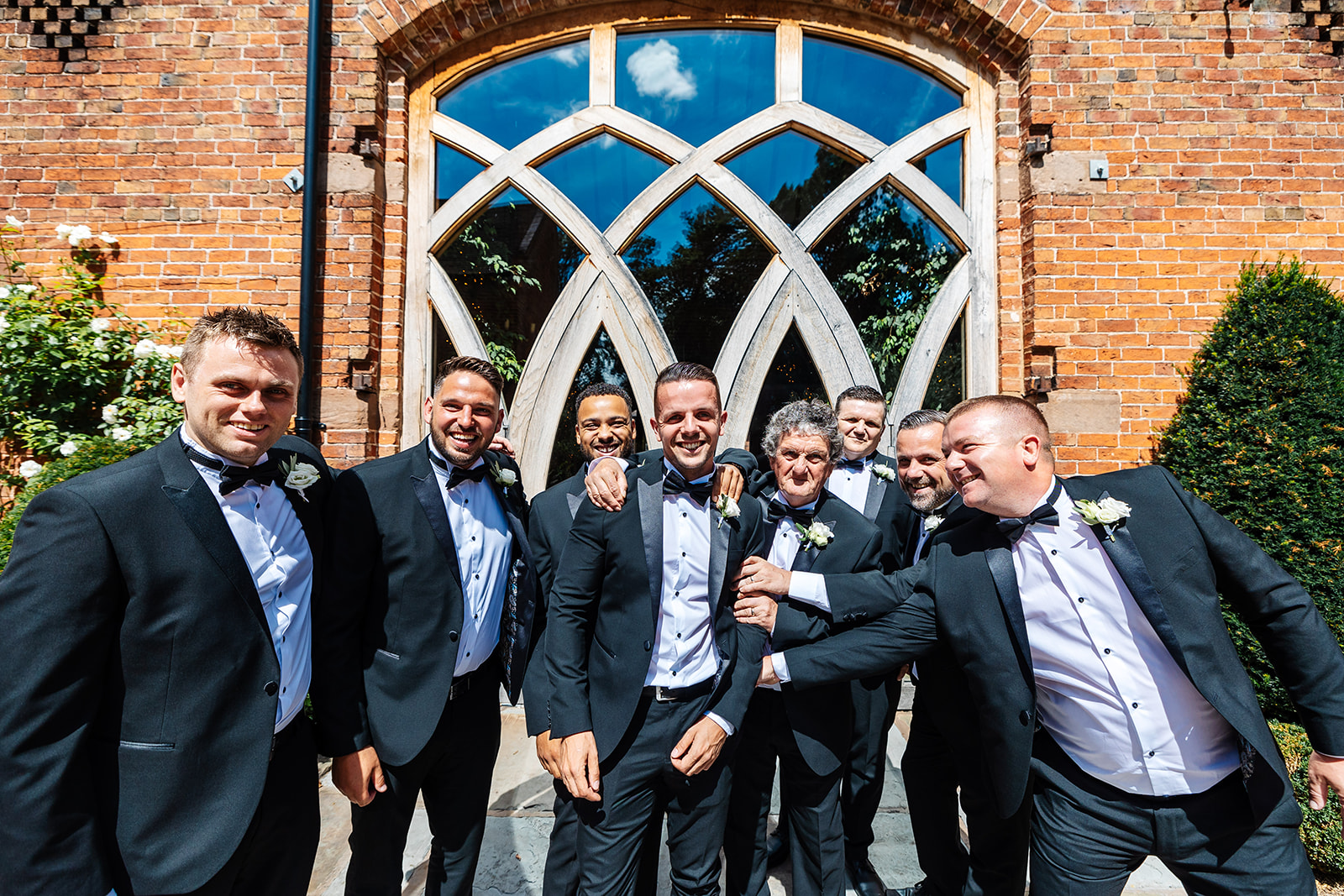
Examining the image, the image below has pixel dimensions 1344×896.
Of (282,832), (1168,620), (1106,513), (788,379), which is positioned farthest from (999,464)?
(788,379)

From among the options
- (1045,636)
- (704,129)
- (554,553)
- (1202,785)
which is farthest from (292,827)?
(704,129)

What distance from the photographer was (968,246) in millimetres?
5094

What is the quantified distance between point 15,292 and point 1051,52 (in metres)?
7.49

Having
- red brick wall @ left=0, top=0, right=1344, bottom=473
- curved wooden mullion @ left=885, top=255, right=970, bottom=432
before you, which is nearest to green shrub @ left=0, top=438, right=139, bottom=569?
red brick wall @ left=0, top=0, right=1344, bottom=473

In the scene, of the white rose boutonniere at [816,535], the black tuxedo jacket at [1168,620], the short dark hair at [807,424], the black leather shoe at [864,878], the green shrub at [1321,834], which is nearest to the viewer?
the black tuxedo jacket at [1168,620]

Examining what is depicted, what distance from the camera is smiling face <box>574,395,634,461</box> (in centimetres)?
312

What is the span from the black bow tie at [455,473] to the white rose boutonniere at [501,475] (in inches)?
1.9

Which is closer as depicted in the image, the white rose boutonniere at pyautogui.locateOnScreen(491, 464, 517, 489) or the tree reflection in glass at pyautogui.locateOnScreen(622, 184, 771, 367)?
the white rose boutonniere at pyautogui.locateOnScreen(491, 464, 517, 489)

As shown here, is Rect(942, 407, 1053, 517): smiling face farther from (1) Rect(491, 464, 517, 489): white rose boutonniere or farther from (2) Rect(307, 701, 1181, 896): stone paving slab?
(2) Rect(307, 701, 1181, 896): stone paving slab

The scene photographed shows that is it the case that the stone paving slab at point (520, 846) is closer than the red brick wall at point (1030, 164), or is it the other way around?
the stone paving slab at point (520, 846)

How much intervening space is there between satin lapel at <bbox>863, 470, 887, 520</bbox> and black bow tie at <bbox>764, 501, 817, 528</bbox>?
805mm

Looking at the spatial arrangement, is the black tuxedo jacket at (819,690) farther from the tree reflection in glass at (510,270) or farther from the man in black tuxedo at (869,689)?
the tree reflection in glass at (510,270)

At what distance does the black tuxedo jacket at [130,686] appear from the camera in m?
1.35

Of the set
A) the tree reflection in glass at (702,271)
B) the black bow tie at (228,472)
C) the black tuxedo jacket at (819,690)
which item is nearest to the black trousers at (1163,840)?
the black tuxedo jacket at (819,690)
